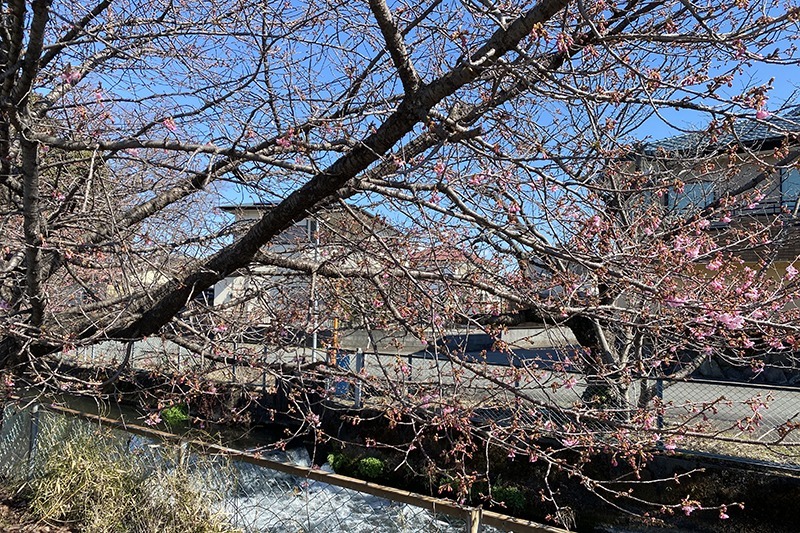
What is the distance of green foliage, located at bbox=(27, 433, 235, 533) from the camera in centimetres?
409

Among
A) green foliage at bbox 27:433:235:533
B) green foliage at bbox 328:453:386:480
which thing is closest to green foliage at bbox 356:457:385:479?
green foliage at bbox 328:453:386:480

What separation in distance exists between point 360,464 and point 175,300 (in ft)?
21.9

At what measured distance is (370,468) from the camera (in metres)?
9.17

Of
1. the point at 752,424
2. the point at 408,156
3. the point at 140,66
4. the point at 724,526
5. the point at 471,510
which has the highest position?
the point at 140,66

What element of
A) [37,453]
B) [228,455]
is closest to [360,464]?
[37,453]

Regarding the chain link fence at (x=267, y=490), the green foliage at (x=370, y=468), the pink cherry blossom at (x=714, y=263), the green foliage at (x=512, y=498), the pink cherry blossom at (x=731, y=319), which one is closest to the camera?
the pink cherry blossom at (x=731, y=319)

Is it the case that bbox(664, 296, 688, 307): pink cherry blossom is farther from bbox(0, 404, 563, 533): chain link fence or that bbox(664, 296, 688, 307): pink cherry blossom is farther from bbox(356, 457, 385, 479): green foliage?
bbox(356, 457, 385, 479): green foliage

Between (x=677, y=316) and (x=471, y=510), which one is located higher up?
(x=677, y=316)

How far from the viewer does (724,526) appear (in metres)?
7.10

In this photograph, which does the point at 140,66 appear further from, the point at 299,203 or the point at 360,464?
the point at 360,464

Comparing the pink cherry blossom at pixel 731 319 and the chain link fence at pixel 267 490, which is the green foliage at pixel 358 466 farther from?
the pink cherry blossom at pixel 731 319

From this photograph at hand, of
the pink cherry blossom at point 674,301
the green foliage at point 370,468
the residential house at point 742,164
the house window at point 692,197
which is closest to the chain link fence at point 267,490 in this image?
the pink cherry blossom at point 674,301

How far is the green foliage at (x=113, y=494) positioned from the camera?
409 centimetres

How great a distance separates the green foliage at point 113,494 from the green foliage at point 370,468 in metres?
4.74
